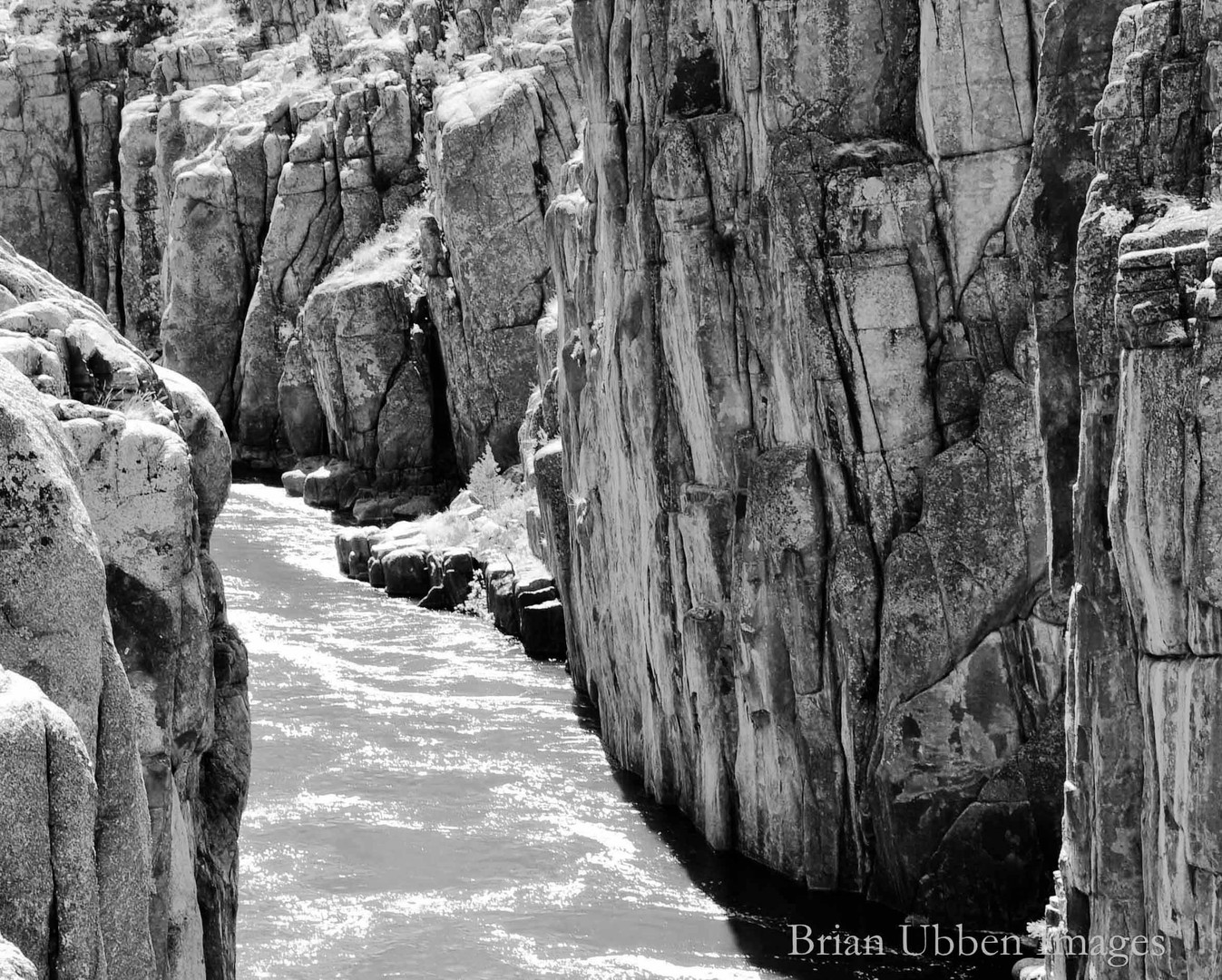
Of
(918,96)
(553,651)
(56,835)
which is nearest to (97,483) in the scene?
(56,835)

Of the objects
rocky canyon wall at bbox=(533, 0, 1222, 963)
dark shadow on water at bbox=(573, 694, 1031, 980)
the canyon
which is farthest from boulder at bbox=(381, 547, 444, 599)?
dark shadow on water at bbox=(573, 694, 1031, 980)

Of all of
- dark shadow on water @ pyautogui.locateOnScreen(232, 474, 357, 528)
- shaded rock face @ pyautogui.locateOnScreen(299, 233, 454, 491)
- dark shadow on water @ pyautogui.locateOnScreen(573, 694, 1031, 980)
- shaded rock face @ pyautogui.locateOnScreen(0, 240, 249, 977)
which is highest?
shaded rock face @ pyautogui.locateOnScreen(0, 240, 249, 977)

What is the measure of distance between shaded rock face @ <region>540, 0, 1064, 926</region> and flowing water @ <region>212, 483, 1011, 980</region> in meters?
1.46

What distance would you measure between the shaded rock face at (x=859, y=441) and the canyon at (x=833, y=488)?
0.21 feet

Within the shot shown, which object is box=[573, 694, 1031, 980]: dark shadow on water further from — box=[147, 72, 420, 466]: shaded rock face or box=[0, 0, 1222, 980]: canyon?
box=[147, 72, 420, 466]: shaded rock face

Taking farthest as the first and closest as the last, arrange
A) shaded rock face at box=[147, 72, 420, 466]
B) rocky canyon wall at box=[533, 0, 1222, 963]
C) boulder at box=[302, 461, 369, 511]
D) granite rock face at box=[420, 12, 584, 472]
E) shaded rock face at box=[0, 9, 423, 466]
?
shaded rock face at box=[0, 9, 423, 466] → shaded rock face at box=[147, 72, 420, 466] → boulder at box=[302, 461, 369, 511] → granite rock face at box=[420, 12, 584, 472] → rocky canyon wall at box=[533, 0, 1222, 963]

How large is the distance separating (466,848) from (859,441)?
9.69 m

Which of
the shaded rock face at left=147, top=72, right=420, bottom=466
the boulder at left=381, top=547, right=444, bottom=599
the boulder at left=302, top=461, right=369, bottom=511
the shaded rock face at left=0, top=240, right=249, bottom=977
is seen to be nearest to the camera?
the shaded rock face at left=0, top=240, right=249, bottom=977

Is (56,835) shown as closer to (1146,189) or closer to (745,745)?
(1146,189)

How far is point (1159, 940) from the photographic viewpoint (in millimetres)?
14312

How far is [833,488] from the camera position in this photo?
2462 cm

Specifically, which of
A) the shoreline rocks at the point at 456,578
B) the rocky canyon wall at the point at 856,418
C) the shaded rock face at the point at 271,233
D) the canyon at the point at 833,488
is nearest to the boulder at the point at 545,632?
the shoreline rocks at the point at 456,578

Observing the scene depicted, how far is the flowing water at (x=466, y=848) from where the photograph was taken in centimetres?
2355

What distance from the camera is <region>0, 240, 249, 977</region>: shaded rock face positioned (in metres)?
10.2
